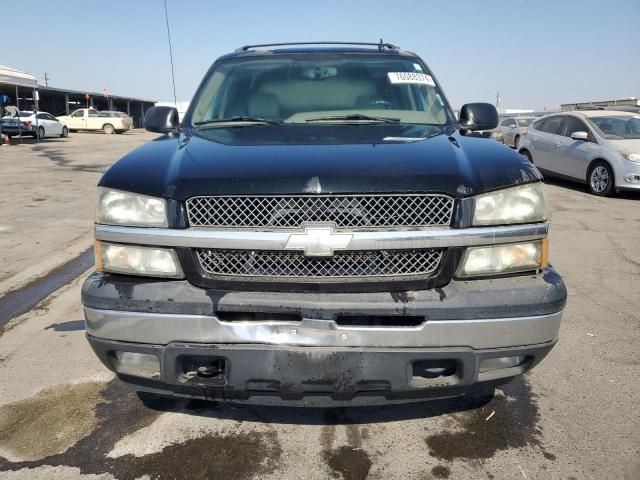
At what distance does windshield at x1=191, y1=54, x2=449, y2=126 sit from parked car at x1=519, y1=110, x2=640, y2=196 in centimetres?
766

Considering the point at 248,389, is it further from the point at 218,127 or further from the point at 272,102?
the point at 272,102

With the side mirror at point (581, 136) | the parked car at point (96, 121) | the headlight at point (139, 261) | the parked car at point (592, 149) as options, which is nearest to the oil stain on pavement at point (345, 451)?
the headlight at point (139, 261)

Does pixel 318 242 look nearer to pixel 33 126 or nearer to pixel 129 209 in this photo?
pixel 129 209

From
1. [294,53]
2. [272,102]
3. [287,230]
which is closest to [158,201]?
[287,230]

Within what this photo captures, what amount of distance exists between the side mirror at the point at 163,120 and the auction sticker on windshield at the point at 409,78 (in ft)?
4.93

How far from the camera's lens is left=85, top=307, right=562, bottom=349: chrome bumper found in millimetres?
2115

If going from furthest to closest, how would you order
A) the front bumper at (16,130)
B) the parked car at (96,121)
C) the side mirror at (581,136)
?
the parked car at (96,121)
the front bumper at (16,130)
the side mirror at (581,136)

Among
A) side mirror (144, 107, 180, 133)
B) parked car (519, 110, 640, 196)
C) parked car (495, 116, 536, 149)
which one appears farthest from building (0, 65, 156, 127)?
side mirror (144, 107, 180, 133)

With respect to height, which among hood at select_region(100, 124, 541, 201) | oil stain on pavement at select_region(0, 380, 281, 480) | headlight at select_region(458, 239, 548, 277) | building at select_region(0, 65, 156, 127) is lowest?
oil stain on pavement at select_region(0, 380, 281, 480)

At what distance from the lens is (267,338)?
6.98 ft

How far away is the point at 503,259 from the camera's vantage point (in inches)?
90.8

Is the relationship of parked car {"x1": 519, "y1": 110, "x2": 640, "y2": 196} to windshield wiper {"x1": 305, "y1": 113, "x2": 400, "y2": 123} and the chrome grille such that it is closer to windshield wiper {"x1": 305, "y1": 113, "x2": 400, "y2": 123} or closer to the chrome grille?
windshield wiper {"x1": 305, "y1": 113, "x2": 400, "y2": 123}

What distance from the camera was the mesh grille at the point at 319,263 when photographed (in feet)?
7.27

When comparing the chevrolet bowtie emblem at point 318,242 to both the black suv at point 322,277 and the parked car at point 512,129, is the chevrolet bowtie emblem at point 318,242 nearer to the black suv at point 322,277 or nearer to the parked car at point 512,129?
the black suv at point 322,277
